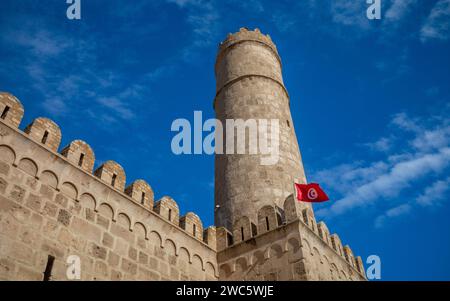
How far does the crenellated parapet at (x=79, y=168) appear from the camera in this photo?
6987 millimetres

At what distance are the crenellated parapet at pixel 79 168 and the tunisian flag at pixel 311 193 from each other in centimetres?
287

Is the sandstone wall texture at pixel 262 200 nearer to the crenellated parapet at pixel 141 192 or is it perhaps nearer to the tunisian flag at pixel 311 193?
the tunisian flag at pixel 311 193

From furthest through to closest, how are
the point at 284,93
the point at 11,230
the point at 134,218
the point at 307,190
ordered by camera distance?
the point at 284,93
the point at 307,190
the point at 134,218
the point at 11,230

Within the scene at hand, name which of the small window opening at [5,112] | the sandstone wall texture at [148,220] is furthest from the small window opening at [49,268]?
the small window opening at [5,112]

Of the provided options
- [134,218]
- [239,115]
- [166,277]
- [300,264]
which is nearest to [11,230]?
[134,218]

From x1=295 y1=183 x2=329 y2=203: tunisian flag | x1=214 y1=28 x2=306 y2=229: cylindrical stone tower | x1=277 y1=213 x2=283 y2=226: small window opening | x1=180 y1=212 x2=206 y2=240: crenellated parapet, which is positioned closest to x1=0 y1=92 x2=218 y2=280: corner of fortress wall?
x1=180 y1=212 x2=206 y2=240: crenellated parapet

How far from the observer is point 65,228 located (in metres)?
6.99

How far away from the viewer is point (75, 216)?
728 cm

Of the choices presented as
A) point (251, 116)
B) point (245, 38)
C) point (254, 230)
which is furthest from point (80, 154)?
point (245, 38)

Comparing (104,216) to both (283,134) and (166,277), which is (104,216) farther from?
(283,134)

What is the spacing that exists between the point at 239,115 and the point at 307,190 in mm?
3832

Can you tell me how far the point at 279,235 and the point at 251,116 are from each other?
15.9 ft

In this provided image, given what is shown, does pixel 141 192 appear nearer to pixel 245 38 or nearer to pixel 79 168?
pixel 79 168

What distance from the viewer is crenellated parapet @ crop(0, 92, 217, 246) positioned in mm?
6987
